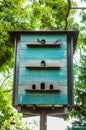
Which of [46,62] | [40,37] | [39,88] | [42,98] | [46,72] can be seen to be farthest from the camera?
[40,37]

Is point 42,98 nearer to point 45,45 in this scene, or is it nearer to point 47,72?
point 47,72

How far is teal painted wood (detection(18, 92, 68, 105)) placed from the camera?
15.6ft

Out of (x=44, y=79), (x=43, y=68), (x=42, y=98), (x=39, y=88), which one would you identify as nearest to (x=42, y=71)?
(x=43, y=68)

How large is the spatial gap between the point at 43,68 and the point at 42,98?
52 cm

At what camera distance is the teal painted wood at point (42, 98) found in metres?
4.77

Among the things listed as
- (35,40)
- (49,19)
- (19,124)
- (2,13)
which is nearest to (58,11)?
(49,19)

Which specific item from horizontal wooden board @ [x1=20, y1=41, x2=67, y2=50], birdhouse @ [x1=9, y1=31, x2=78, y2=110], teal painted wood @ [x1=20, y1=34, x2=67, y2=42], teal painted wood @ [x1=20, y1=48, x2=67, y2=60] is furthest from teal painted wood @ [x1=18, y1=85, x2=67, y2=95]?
teal painted wood @ [x1=20, y1=34, x2=67, y2=42]

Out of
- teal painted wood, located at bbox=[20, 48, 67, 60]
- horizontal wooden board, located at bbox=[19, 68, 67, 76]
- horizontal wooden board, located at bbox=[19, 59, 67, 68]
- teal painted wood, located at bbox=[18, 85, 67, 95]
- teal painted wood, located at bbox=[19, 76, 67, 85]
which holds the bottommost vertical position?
teal painted wood, located at bbox=[18, 85, 67, 95]

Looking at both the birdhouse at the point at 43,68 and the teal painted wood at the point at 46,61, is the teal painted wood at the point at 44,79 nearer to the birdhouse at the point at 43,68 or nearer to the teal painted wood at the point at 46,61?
the birdhouse at the point at 43,68

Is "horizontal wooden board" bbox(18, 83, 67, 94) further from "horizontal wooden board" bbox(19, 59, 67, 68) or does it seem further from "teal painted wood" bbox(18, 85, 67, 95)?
"horizontal wooden board" bbox(19, 59, 67, 68)

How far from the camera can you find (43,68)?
5.09 m

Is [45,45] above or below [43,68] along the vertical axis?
above

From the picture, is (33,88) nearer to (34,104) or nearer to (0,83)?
(34,104)

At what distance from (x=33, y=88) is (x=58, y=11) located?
12.1ft
